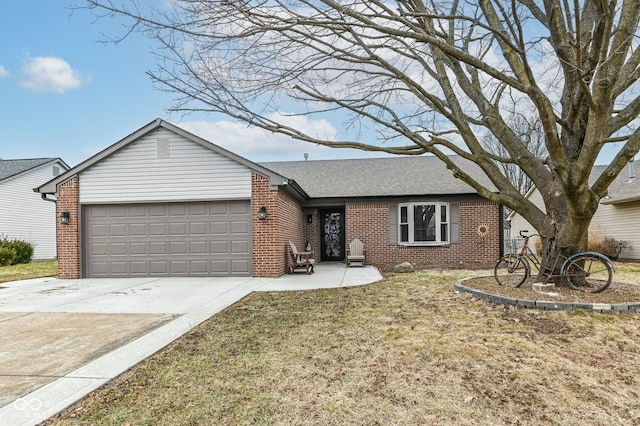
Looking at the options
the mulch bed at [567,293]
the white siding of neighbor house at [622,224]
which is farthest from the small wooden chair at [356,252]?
the white siding of neighbor house at [622,224]

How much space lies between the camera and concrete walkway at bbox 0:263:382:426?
3.24 meters

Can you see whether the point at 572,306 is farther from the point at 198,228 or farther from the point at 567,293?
the point at 198,228

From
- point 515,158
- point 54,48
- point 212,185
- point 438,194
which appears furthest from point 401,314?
point 54,48

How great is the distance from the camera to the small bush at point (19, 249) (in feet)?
53.9

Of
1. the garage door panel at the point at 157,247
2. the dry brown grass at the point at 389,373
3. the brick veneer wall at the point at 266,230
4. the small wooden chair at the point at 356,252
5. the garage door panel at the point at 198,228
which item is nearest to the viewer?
the dry brown grass at the point at 389,373

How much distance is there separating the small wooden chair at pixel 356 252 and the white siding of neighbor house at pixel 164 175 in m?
4.45

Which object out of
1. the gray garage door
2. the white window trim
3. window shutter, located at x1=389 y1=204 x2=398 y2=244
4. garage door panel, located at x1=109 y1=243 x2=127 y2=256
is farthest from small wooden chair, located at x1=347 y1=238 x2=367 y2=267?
garage door panel, located at x1=109 y1=243 x2=127 y2=256

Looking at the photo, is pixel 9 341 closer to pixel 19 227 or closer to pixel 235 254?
pixel 235 254

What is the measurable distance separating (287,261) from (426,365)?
797 cm

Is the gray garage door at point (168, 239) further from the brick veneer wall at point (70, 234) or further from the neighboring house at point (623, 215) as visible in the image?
the neighboring house at point (623, 215)

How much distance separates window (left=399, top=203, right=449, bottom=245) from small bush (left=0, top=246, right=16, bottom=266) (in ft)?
53.1

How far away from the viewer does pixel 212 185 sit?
10438 millimetres

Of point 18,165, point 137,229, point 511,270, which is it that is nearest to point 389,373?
point 511,270

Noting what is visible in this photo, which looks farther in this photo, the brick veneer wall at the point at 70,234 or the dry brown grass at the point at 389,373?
the brick veneer wall at the point at 70,234
